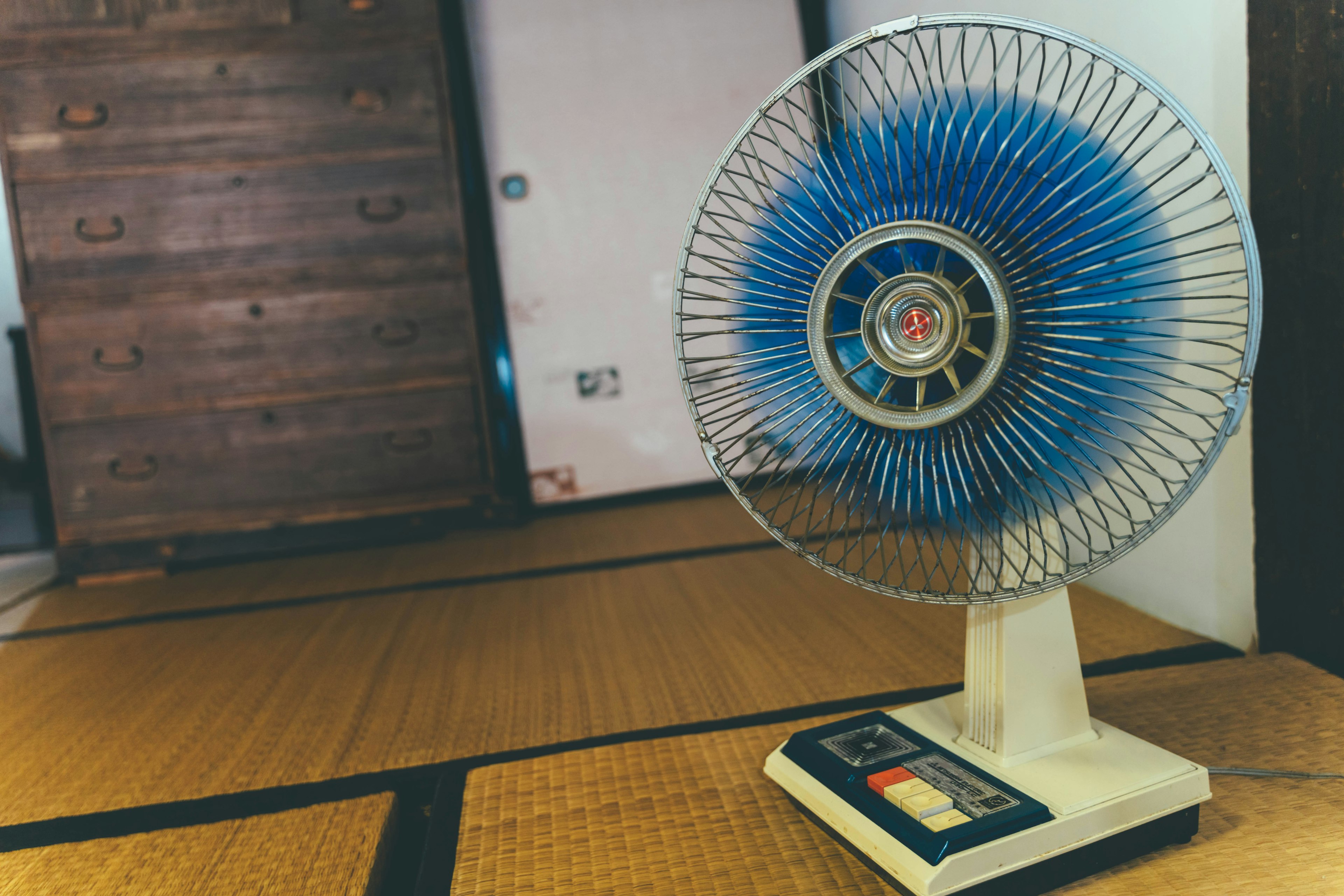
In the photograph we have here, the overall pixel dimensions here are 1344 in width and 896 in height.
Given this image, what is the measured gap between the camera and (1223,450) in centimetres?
84

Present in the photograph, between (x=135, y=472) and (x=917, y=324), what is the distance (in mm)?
2068

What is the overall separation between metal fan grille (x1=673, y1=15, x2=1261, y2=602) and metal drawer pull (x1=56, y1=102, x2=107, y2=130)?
1.94 m

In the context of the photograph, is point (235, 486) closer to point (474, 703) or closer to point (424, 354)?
point (424, 354)

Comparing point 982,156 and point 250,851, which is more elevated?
point 982,156

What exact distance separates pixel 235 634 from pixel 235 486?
670mm

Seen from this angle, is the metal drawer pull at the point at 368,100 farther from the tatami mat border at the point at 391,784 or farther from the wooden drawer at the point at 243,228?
the tatami mat border at the point at 391,784

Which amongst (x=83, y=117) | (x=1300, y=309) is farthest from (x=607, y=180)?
(x=1300, y=309)

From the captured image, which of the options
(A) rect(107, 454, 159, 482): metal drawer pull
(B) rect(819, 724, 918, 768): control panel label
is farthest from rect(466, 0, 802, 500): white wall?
(B) rect(819, 724, 918, 768): control panel label

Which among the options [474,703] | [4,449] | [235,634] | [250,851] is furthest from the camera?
[4,449]

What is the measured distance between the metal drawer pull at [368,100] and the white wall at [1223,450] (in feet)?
4.73

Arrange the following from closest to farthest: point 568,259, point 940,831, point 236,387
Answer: point 940,831 → point 236,387 → point 568,259

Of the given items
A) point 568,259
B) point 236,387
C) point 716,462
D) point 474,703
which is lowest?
point 474,703

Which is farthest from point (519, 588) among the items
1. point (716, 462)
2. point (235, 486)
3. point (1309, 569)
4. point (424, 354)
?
point (1309, 569)

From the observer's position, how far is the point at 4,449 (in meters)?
2.55
